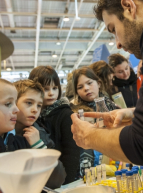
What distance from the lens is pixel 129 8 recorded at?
1.10 meters

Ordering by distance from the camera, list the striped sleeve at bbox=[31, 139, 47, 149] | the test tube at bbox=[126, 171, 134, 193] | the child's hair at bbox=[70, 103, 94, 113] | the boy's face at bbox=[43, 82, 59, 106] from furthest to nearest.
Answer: the child's hair at bbox=[70, 103, 94, 113] < the boy's face at bbox=[43, 82, 59, 106] < the striped sleeve at bbox=[31, 139, 47, 149] < the test tube at bbox=[126, 171, 134, 193]

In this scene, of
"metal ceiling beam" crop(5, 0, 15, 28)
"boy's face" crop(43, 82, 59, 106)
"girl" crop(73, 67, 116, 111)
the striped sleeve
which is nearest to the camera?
the striped sleeve

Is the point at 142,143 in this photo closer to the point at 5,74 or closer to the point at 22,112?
the point at 22,112

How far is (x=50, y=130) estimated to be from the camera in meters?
1.71

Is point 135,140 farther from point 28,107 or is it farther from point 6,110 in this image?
point 28,107

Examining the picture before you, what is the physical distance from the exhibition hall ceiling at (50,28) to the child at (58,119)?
3730 millimetres

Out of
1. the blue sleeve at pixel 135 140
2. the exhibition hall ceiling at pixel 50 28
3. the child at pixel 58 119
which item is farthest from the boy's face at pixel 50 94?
the exhibition hall ceiling at pixel 50 28

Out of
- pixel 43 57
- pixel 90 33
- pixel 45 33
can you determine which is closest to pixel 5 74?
pixel 43 57

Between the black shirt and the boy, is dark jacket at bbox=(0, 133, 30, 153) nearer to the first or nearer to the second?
the boy

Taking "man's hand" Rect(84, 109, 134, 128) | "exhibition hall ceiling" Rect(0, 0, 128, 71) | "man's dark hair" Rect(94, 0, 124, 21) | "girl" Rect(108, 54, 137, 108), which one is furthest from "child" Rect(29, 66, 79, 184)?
"exhibition hall ceiling" Rect(0, 0, 128, 71)

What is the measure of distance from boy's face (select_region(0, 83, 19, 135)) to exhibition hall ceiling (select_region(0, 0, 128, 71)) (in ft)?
14.3

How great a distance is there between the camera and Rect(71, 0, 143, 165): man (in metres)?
0.81

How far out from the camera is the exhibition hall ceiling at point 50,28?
21.6ft

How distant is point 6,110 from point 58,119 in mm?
609
